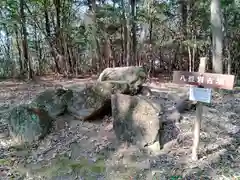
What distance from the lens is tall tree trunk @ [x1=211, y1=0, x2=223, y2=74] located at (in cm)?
670

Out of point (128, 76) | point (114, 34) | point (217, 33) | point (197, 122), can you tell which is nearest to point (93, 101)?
point (128, 76)

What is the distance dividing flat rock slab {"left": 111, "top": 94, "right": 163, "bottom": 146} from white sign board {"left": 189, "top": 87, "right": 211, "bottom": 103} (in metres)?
0.81

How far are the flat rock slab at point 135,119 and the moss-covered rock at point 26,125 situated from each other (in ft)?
4.07

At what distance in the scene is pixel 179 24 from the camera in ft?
33.1

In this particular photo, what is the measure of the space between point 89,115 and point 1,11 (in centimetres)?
727

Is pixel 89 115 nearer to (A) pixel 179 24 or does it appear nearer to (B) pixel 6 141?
(B) pixel 6 141

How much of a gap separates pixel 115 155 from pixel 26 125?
1591mm

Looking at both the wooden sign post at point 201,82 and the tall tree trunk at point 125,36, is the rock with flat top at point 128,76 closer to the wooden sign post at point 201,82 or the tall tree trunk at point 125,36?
the wooden sign post at point 201,82

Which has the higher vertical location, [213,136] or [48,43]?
[48,43]

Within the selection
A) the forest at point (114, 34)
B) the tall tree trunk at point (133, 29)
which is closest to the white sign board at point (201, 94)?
the forest at point (114, 34)

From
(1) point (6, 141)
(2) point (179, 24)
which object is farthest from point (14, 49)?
(1) point (6, 141)

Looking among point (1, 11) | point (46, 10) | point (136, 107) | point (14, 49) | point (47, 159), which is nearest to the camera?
point (47, 159)

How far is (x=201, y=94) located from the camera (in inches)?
132

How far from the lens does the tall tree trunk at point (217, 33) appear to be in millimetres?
6703
